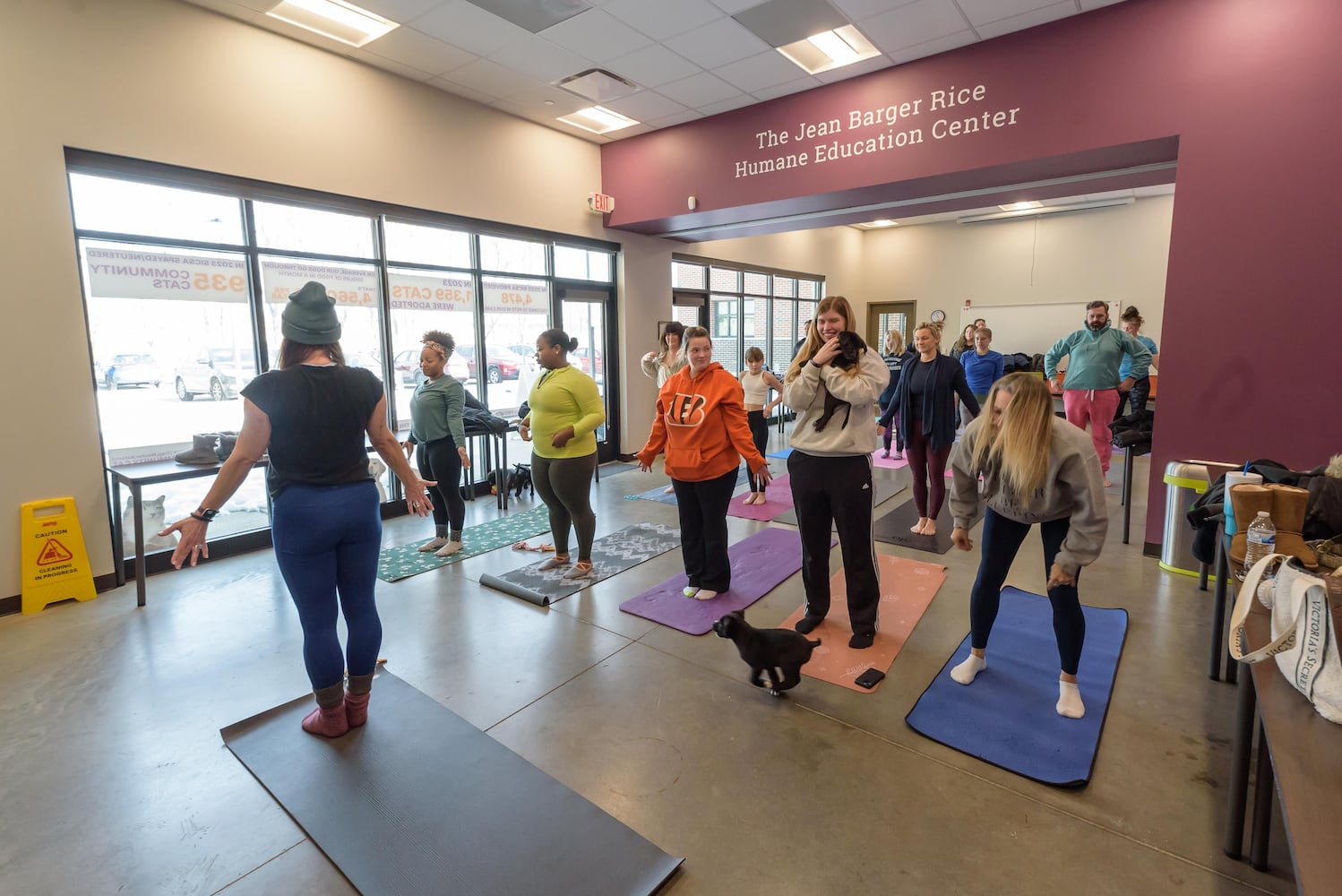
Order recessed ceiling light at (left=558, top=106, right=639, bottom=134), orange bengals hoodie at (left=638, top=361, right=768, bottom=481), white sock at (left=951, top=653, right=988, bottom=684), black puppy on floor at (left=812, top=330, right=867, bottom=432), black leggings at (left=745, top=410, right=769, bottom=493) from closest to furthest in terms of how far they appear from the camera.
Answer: white sock at (left=951, top=653, right=988, bottom=684) < black puppy on floor at (left=812, top=330, right=867, bottom=432) < orange bengals hoodie at (left=638, top=361, right=768, bottom=481) < black leggings at (left=745, top=410, right=769, bottom=493) < recessed ceiling light at (left=558, top=106, right=639, bottom=134)

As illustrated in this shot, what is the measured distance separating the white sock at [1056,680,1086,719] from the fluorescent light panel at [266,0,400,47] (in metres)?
5.58

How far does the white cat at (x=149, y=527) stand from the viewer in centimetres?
429

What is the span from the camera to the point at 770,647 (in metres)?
2.59

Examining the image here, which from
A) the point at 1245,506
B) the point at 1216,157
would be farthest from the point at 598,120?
the point at 1245,506

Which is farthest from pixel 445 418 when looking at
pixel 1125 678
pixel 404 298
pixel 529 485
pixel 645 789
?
pixel 1125 678

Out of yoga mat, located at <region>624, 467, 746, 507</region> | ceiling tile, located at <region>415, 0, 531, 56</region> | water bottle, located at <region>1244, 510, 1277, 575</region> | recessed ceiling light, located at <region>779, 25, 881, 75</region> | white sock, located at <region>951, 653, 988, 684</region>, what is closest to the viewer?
water bottle, located at <region>1244, 510, 1277, 575</region>

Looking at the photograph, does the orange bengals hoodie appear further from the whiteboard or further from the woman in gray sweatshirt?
the whiteboard

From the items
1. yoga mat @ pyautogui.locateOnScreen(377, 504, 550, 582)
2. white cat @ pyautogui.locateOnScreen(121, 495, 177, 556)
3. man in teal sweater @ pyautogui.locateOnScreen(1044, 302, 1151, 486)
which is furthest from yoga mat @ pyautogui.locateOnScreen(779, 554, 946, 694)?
white cat @ pyautogui.locateOnScreen(121, 495, 177, 556)

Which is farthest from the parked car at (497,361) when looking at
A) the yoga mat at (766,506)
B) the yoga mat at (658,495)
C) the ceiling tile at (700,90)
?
the ceiling tile at (700,90)

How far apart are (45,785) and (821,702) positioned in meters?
2.84

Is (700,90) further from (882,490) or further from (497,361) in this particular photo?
(882,490)

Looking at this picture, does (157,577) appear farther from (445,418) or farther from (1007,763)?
(1007,763)

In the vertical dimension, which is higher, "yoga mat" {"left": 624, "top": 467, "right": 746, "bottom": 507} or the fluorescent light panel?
the fluorescent light panel

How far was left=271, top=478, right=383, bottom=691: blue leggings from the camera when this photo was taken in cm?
221
